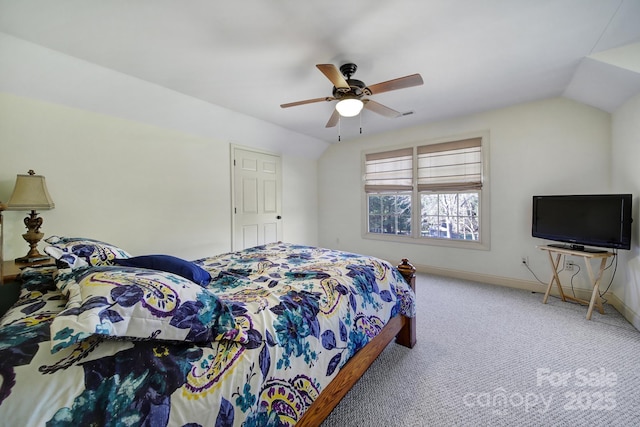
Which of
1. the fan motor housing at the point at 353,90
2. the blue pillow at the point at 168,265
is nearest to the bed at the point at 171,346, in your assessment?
the blue pillow at the point at 168,265

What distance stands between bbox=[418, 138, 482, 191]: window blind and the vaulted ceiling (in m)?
0.95

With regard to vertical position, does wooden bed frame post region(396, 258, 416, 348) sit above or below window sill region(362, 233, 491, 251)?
below

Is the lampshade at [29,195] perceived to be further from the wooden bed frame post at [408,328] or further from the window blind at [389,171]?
the window blind at [389,171]

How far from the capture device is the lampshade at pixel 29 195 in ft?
6.44

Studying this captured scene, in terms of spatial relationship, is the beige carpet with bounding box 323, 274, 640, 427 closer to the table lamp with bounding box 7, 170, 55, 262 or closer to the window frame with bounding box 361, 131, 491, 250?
the window frame with bounding box 361, 131, 491, 250

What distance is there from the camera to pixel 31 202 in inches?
79.1

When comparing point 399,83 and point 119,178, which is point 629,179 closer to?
point 399,83

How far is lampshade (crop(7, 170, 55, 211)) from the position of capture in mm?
1963

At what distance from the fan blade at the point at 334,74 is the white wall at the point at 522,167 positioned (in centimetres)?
248

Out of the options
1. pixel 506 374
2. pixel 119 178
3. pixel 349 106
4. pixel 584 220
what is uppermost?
pixel 349 106

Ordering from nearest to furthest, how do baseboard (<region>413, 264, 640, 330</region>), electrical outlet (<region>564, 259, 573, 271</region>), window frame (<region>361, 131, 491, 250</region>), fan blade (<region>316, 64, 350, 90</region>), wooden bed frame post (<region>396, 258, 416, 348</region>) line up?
1. fan blade (<region>316, 64, 350, 90</region>)
2. wooden bed frame post (<region>396, 258, 416, 348</region>)
3. baseboard (<region>413, 264, 640, 330</region>)
4. electrical outlet (<region>564, 259, 573, 271</region>)
5. window frame (<region>361, 131, 491, 250</region>)

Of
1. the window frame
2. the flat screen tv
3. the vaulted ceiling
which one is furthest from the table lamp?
the flat screen tv

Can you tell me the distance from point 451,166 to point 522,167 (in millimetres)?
858

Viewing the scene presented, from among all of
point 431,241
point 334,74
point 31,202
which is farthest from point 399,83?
point 31,202
